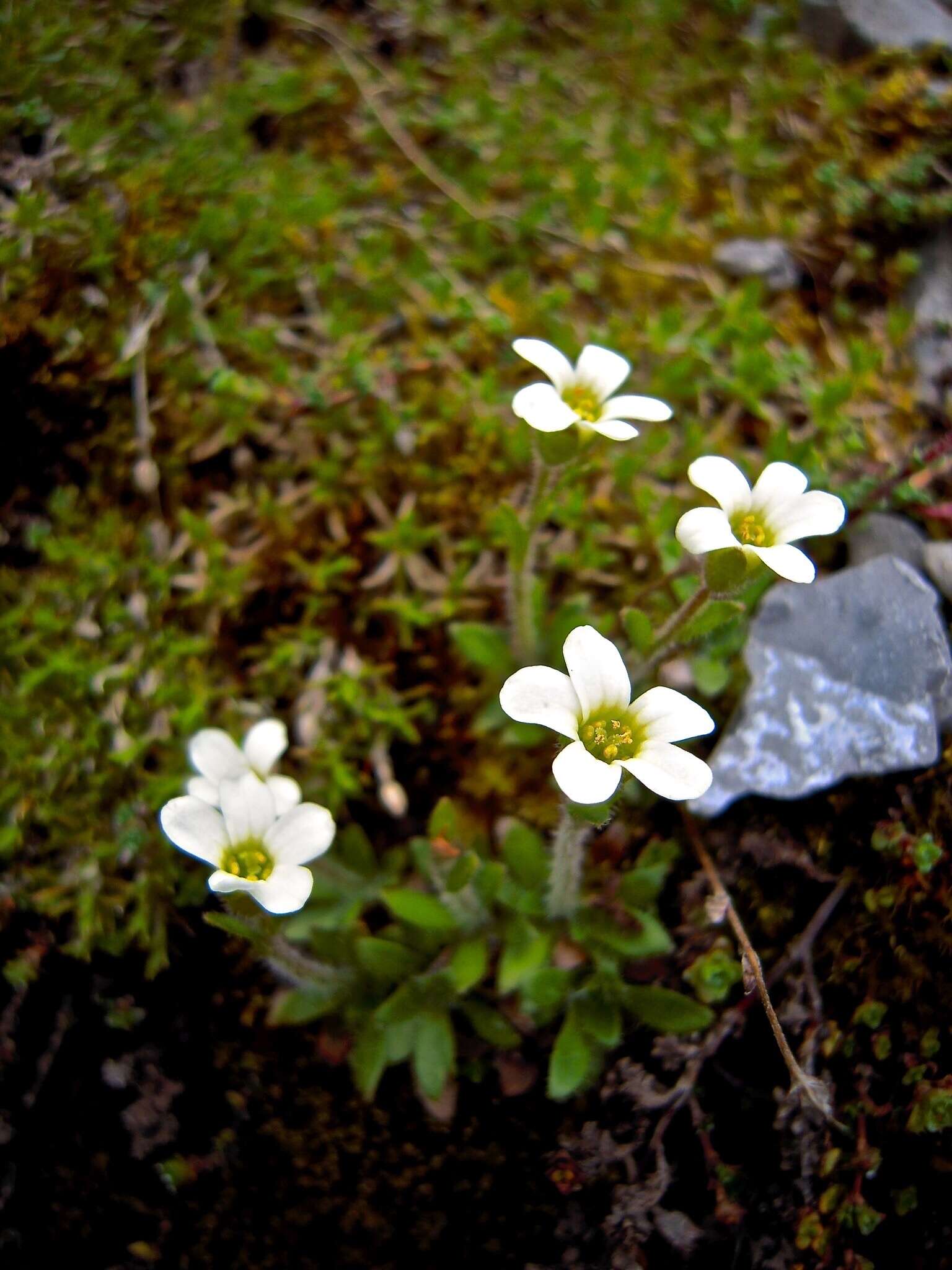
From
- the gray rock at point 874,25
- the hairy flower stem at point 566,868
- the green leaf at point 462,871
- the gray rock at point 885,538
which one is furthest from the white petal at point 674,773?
the gray rock at point 874,25

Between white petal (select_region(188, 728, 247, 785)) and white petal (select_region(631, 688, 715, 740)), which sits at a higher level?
white petal (select_region(631, 688, 715, 740))

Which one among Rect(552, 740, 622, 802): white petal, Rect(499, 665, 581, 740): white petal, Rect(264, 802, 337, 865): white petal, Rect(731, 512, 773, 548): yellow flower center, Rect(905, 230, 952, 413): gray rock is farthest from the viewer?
Rect(905, 230, 952, 413): gray rock

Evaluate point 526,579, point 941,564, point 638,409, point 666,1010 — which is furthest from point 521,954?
point 941,564

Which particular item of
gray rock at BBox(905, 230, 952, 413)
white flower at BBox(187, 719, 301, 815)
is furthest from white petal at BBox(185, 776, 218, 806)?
gray rock at BBox(905, 230, 952, 413)

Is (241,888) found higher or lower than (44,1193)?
higher

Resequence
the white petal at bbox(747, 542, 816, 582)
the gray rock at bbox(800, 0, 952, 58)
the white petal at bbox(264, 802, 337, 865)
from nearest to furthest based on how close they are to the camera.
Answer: the white petal at bbox(747, 542, 816, 582), the white petal at bbox(264, 802, 337, 865), the gray rock at bbox(800, 0, 952, 58)

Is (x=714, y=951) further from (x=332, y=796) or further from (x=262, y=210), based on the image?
(x=262, y=210)

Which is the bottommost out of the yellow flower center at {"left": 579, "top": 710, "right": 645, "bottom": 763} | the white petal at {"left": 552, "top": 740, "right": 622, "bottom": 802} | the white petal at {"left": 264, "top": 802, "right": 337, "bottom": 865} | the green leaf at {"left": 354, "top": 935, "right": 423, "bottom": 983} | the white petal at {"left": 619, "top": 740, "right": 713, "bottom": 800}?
the green leaf at {"left": 354, "top": 935, "right": 423, "bottom": 983}

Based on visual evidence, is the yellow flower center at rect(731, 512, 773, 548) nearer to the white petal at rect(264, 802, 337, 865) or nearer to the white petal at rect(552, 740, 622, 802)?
the white petal at rect(552, 740, 622, 802)

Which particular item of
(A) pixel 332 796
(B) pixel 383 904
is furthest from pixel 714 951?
(A) pixel 332 796
